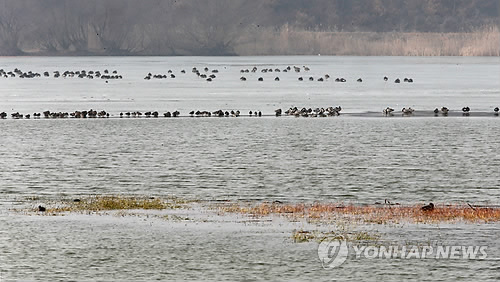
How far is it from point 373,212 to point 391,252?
456 cm

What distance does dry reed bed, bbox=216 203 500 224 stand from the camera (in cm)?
2416

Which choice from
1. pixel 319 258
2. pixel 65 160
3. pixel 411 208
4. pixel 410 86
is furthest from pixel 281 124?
pixel 410 86

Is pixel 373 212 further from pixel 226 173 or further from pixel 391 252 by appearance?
pixel 226 173

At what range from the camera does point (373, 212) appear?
82.5 ft

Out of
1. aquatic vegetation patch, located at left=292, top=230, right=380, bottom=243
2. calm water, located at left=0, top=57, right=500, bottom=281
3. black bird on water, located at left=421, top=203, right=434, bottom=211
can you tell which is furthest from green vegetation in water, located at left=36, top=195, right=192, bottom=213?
black bird on water, located at left=421, top=203, right=434, bottom=211

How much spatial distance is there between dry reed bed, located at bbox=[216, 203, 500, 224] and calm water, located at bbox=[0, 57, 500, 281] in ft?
3.78

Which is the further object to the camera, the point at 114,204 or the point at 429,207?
the point at 114,204

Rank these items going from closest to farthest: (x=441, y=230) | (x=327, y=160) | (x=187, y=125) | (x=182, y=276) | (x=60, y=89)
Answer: (x=182, y=276), (x=441, y=230), (x=327, y=160), (x=187, y=125), (x=60, y=89)

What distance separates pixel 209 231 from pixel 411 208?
5.62m

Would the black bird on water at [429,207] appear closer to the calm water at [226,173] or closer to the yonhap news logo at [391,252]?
the calm water at [226,173]

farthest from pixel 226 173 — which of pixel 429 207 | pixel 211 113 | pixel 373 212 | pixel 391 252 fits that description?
pixel 211 113

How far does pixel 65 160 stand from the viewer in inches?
1485

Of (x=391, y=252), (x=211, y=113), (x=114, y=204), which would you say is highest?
(x=211, y=113)

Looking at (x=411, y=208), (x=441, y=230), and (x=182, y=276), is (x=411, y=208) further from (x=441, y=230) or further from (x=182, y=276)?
(x=182, y=276)
